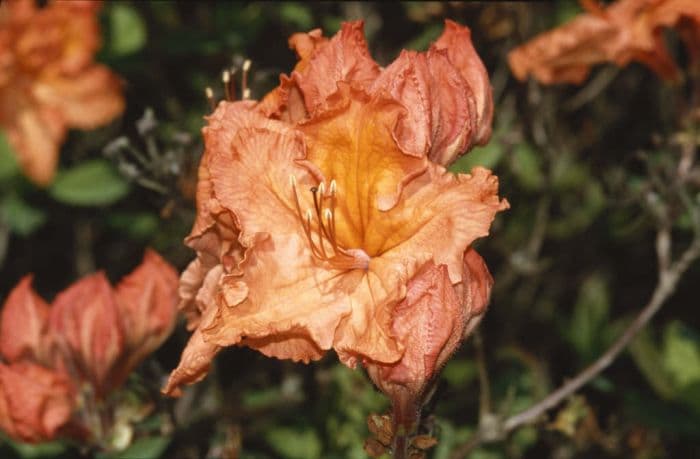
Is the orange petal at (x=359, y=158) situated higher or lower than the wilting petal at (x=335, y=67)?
lower

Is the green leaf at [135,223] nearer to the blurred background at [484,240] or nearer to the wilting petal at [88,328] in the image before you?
the blurred background at [484,240]

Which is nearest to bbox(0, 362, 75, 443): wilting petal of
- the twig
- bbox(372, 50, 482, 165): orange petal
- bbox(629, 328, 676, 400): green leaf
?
the twig

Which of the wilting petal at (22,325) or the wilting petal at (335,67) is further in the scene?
the wilting petal at (22,325)

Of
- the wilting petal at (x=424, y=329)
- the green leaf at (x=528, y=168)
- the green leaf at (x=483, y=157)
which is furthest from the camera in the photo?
the green leaf at (x=528, y=168)

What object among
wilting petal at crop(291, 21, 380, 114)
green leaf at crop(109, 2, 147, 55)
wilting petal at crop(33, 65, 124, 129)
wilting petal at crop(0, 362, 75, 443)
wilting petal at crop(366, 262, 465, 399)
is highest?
wilting petal at crop(291, 21, 380, 114)

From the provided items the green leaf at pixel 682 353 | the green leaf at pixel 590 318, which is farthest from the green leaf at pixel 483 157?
the green leaf at pixel 682 353

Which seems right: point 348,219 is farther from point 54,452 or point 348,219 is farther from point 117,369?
point 54,452

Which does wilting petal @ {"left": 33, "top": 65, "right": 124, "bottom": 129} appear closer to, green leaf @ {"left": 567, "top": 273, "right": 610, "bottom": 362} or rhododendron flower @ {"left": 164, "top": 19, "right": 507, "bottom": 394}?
rhododendron flower @ {"left": 164, "top": 19, "right": 507, "bottom": 394}
